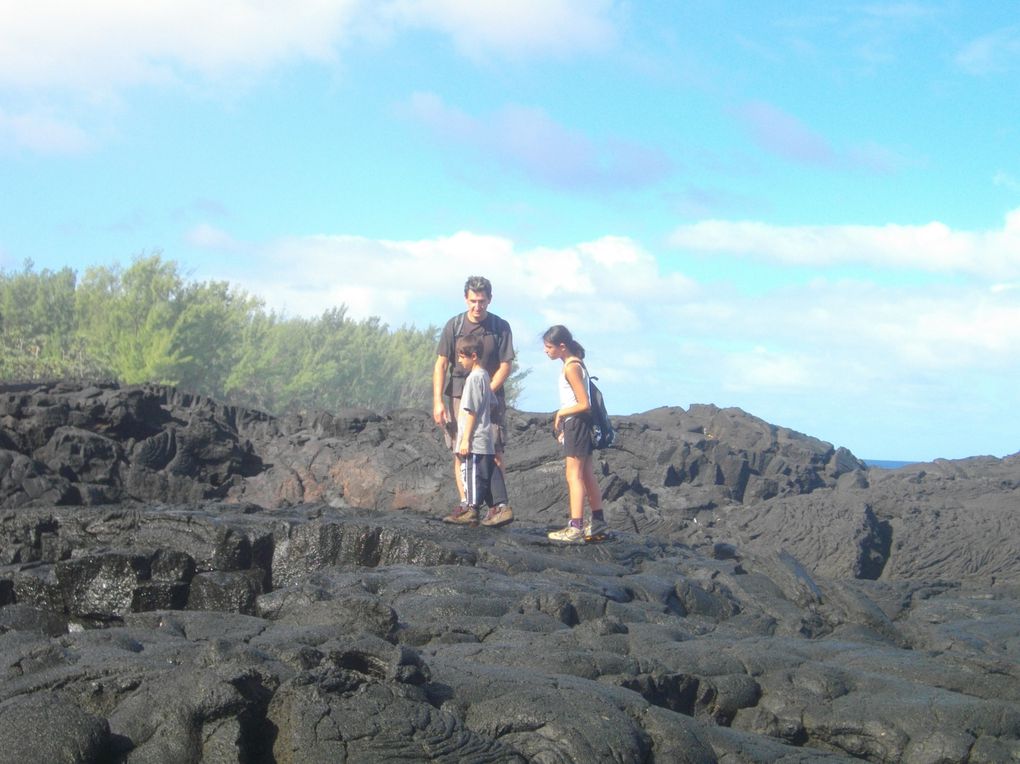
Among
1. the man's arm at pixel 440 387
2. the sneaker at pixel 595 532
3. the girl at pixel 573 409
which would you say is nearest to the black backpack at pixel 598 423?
the girl at pixel 573 409

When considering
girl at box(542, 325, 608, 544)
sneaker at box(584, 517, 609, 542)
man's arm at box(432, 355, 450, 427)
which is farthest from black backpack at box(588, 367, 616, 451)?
man's arm at box(432, 355, 450, 427)

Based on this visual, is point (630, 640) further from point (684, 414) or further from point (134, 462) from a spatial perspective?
point (684, 414)

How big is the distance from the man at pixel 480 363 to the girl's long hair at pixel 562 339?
2.21ft

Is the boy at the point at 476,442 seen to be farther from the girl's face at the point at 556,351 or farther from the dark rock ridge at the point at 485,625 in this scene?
the girl's face at the point at 556,351

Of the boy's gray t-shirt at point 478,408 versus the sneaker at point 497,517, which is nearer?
the boy's gray t-shirt at point 478,408

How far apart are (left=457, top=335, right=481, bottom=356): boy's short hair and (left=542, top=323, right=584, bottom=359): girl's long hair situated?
2.72 ft

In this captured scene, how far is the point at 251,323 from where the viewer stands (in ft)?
182

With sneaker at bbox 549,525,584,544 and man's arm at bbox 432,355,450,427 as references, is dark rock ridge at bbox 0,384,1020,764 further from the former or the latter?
man's arm at bbox 432,355,450,427

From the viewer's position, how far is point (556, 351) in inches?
418

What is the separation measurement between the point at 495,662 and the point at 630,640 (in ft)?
3.93

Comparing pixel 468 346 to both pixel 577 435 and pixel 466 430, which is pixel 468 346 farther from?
pixel 577 435

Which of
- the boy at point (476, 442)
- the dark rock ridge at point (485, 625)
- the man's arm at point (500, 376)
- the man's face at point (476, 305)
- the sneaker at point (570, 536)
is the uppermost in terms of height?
the man's face at point (476, 305)

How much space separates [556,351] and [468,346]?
954 millimetres

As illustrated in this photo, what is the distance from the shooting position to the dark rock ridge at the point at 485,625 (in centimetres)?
484
